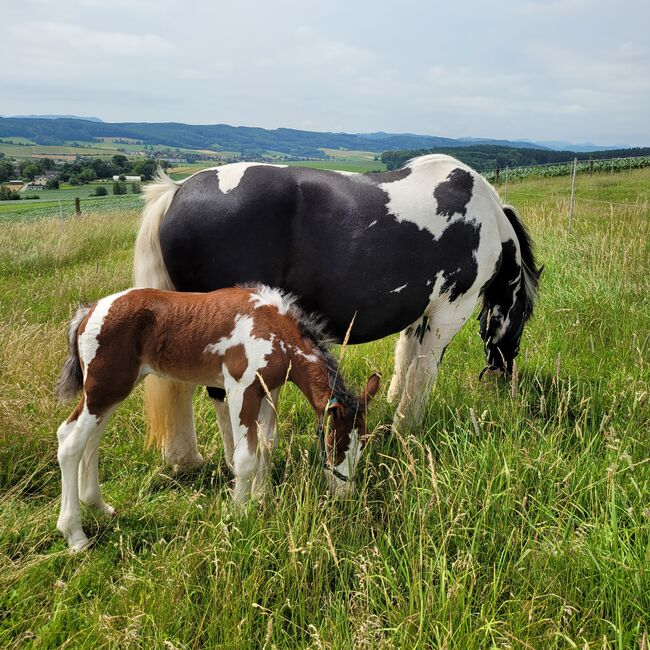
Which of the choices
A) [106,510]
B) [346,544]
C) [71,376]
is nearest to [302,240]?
[71,376]

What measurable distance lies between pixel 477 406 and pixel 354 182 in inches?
77.6

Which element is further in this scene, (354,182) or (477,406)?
(477,406)

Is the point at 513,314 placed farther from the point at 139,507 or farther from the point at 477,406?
the point at 139,507

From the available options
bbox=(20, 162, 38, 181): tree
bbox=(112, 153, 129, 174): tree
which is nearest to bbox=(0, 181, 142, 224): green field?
bbox=(20, 162, 38, 181): tree

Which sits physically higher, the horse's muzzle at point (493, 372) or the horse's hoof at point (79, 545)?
the horse's muzzle at point (493, 372)

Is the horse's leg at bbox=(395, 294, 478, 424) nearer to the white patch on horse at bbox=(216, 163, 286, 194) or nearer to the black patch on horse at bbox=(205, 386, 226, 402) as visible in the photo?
the black patch on horse at bbox=(205, 386, 226, 402)

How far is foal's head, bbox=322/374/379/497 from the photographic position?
2.64 m

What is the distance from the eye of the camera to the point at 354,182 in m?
3.53

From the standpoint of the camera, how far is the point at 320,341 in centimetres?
295

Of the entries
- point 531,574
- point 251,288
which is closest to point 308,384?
point 251,288

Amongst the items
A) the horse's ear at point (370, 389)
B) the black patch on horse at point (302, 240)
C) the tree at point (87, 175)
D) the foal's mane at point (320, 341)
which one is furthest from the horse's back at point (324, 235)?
the tree at point (87, 175)

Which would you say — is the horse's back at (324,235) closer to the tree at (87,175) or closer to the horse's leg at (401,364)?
the horse's leg at (401,364)

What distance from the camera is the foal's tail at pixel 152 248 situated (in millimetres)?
3387

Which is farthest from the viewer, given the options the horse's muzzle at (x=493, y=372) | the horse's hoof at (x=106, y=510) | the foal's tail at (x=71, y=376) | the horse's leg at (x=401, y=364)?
the horse's muzzle at (x=493, y=372)
